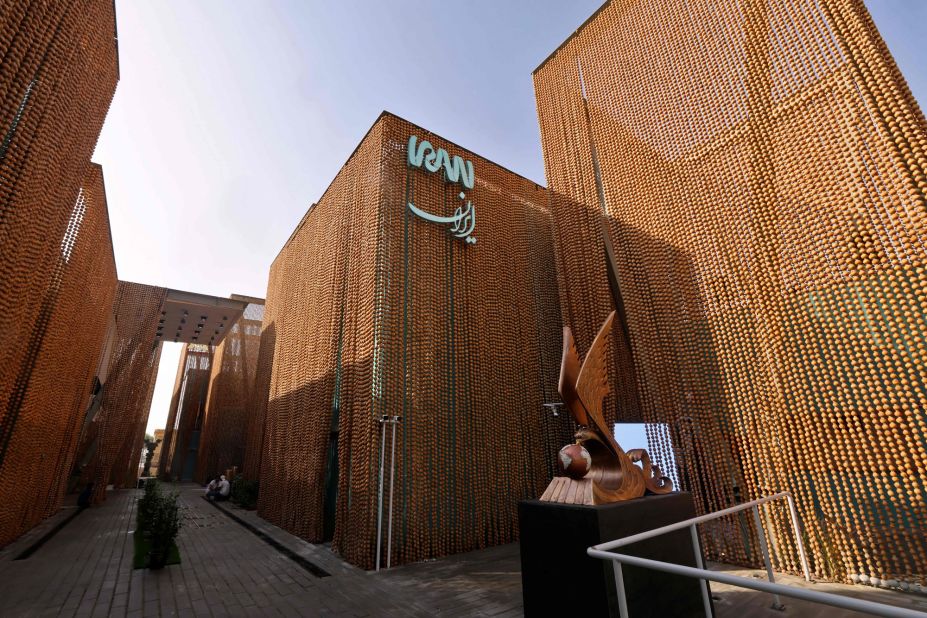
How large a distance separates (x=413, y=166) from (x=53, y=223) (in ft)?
17.7

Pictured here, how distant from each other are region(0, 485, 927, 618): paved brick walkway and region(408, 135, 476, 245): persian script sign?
5.63 metres

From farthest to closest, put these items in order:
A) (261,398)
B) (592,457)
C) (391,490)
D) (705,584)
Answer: (261,398)
(391,490)
(592,457)
(705,584)

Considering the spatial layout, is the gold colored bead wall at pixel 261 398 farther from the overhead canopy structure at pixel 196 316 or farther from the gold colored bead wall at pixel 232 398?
the overhead canopy structure at pixel 196 316

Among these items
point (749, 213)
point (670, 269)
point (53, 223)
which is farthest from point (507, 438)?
point (53, 223)

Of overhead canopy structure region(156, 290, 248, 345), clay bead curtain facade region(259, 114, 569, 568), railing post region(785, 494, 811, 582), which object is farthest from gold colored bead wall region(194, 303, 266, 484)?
railing post region(785, 494, 811, 582)

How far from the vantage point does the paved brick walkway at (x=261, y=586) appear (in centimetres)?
418

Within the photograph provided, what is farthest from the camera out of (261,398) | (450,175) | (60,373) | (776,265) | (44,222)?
(261,398)

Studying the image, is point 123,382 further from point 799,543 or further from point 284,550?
point 799,543

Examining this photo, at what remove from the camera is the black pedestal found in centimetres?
287

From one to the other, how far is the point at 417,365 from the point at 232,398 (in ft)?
47.0

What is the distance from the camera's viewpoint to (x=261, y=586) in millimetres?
4992

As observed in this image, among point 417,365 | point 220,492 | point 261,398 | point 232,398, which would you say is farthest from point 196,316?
point 417,365

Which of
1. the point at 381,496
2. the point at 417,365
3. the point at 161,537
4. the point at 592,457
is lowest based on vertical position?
the point at 161,537

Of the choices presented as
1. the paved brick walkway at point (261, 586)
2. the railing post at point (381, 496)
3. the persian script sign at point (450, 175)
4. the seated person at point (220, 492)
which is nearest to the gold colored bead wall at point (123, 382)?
the seated person at point (220, 492)
